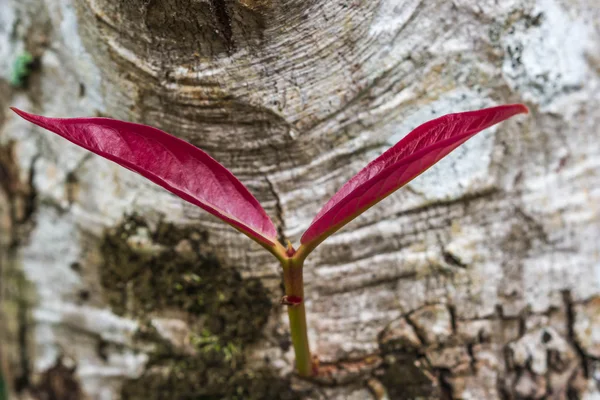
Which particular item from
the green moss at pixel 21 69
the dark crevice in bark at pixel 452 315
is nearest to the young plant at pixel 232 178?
the dark crevice in bark at pixel 452 315

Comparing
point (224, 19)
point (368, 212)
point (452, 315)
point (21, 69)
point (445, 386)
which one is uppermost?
point (21, 69)

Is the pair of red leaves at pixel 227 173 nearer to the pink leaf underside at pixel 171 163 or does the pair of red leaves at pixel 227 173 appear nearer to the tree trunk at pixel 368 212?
the pink leaf underside at pixel 171 163

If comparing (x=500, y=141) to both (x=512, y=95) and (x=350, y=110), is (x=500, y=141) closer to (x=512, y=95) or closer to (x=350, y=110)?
(x=512, y=95)

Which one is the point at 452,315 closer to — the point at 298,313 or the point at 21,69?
the point at 298,313

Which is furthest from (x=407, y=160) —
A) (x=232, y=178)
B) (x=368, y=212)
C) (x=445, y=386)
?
(x=445, y=386)

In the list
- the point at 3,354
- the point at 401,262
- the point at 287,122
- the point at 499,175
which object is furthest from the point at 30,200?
the point at 499,175

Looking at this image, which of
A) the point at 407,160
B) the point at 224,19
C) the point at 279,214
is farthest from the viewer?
the point at 279,214

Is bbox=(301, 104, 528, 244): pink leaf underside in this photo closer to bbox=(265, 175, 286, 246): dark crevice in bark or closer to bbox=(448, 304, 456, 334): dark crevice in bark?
bbox=(265, 175, 286, 246): dark crevice in bark
